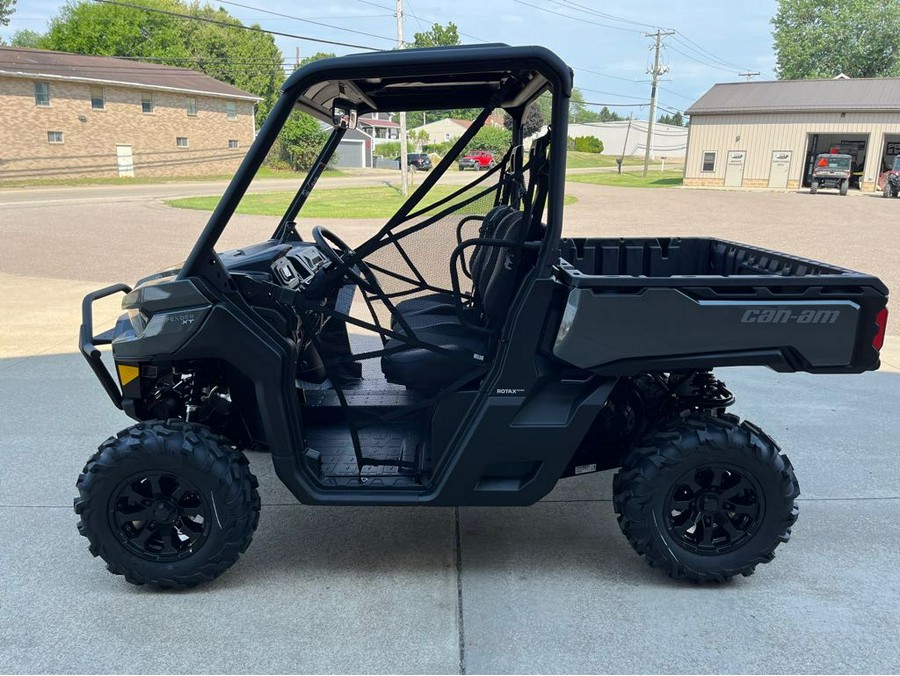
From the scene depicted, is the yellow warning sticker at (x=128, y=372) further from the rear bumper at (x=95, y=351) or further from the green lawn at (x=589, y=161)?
the green lawn at (x=589, y=161)

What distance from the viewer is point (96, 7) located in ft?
165

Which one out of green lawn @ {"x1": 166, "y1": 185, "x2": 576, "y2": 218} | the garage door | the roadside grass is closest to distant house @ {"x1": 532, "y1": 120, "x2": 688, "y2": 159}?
the roadside grass

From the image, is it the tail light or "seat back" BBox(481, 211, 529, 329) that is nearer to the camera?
the tail light

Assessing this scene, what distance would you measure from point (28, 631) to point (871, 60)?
60297 mm

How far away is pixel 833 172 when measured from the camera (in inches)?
1265

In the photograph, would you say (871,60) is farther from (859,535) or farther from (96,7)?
(859,535)

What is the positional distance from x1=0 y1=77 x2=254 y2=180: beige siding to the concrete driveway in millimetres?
32406

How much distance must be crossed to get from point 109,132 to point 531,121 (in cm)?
3772

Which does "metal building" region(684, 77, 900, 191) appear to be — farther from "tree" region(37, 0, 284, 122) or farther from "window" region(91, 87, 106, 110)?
"window" region(91, 87, 106, 110)

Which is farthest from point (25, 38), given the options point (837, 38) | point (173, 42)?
point (837, 38)

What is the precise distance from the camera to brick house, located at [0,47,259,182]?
106 feet

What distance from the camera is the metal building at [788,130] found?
33594 mm

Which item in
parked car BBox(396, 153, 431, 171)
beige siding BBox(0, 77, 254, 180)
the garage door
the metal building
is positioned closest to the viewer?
the garage door

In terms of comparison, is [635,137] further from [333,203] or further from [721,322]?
[721,322]
